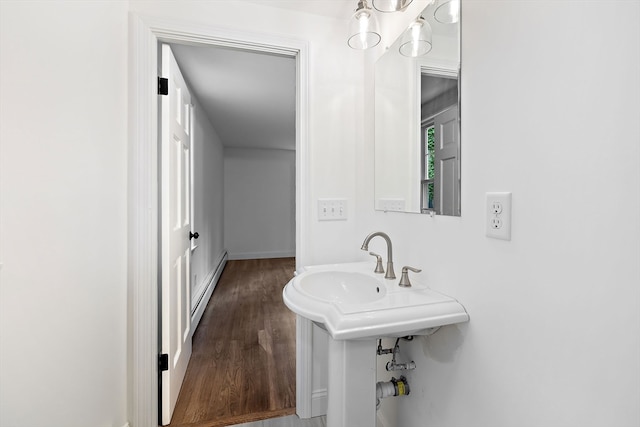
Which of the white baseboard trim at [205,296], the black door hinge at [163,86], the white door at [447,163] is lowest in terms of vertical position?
the white baseboard trim at [205,296]

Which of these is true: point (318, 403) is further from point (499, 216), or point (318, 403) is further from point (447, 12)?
point (447, 12)

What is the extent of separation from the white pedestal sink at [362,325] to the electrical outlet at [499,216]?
284mm

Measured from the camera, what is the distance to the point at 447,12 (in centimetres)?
96

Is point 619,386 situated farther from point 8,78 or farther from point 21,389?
point 8,78

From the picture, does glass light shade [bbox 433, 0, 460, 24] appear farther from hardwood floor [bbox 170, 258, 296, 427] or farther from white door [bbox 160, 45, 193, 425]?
hardwood floor [bbox 170, 258, 296, 427]

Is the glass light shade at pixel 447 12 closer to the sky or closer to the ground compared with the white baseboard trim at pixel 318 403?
closer to the sky

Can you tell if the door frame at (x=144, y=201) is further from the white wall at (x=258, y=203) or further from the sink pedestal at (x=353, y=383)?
the white wall at (x=258, y=203)

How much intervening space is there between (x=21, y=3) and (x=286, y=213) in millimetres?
5122

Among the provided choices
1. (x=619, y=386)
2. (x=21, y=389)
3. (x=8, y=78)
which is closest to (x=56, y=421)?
(x=21, y=389)

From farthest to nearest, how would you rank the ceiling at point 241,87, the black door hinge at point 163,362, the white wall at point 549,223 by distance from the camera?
1. the ceiling at point 241,87
2. the black door hinge at point 163,362
3. the white wall at point 549,223

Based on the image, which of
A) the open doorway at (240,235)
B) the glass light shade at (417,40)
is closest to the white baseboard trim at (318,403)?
the open doorway at (240,235)

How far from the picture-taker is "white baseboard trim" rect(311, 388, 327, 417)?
155 cm

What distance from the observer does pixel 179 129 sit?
166cm

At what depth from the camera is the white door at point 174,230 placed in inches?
57.0
